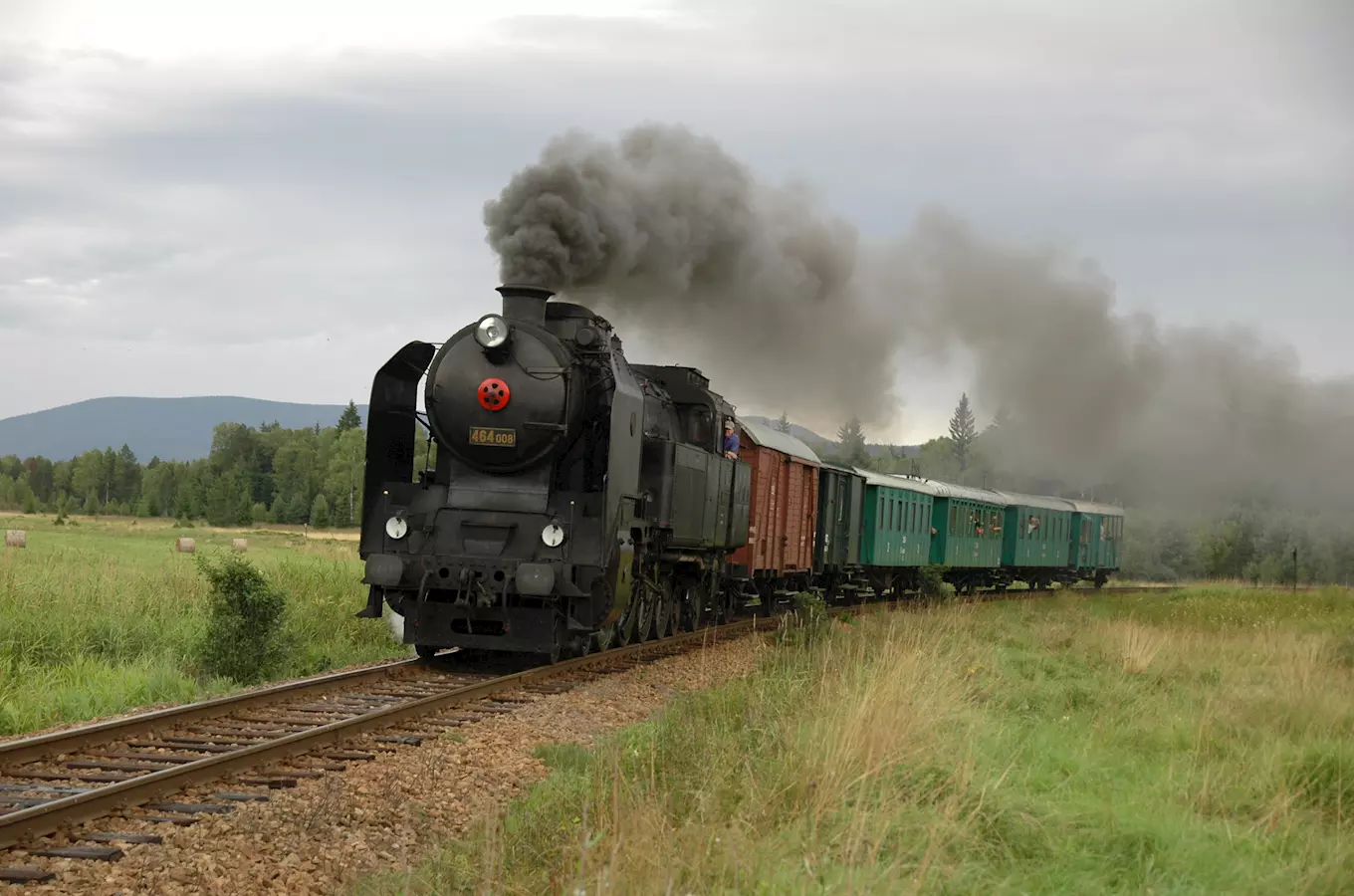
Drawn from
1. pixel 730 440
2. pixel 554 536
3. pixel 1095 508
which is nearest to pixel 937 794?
pixel 554 536

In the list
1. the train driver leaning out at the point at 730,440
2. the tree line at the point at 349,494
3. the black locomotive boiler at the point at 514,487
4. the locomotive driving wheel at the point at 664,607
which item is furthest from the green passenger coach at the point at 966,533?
the black locomotive boiler at the point at 514,487

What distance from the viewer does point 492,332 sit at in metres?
12.1

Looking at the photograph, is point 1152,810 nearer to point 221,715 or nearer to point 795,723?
point 795,723

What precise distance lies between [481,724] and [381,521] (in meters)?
3.64

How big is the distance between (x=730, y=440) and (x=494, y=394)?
5400 mm

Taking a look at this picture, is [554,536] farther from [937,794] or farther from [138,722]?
[937,794]

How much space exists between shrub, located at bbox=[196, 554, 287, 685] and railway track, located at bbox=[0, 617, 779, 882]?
4.83ft

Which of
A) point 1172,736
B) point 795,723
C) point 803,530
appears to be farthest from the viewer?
point 803,530

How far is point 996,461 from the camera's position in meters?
95.0

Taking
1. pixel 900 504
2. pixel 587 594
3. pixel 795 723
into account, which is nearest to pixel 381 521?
pixel 587 594

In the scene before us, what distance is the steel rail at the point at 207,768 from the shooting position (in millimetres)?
5676

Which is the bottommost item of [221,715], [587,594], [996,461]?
[221,715]

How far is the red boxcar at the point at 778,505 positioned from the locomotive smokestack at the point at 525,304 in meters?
6.18

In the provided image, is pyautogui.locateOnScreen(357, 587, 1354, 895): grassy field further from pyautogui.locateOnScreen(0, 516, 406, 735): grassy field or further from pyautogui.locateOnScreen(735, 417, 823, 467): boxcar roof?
pyautogui.locateOnScreen(735, 417, 823, 467): boxcar roof
